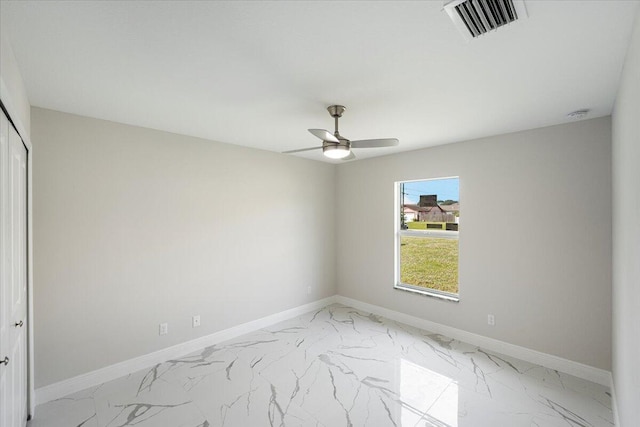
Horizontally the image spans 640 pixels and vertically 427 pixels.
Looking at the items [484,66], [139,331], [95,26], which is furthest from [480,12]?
[139,331]

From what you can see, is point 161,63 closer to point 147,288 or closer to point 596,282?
point 147,288

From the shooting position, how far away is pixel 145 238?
305 centimetres

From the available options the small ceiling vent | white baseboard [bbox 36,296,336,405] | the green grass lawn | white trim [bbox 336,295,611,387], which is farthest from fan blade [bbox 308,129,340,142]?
white trim [bbox 336,295,611,387]

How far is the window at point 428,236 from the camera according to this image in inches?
152

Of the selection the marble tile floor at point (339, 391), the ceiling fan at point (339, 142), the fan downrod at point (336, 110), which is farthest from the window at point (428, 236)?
the fan downrod at point (336, 110)

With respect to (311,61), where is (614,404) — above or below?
below

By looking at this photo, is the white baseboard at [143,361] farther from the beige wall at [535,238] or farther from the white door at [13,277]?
the beige wall at [535,238]

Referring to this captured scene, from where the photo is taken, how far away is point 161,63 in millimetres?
1774

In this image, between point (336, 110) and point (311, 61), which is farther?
point (336, 110)

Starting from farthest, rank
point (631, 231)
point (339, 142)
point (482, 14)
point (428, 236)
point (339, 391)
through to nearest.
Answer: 1. point (428, 236)
2. point (339, 391)
3. point (339, 142)
4. point (631, 231)
5. point (482, 14)

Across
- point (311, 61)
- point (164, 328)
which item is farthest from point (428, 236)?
point (164, 328)

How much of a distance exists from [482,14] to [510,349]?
132 inches

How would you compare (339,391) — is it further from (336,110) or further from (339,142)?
(336,110)

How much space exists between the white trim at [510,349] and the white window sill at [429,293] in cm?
35
